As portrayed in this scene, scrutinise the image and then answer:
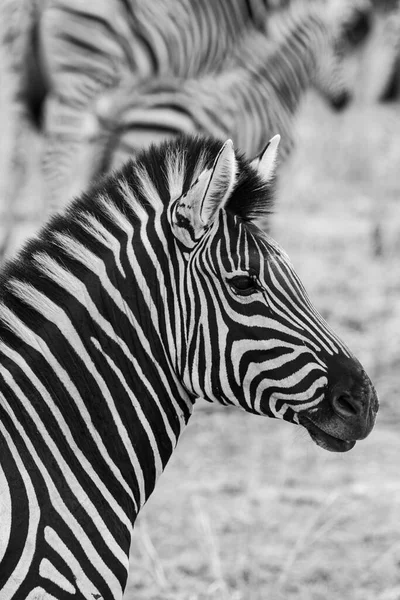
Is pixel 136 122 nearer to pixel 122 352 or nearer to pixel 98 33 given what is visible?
pixel 98 33

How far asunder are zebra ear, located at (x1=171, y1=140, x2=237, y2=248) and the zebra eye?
196 millimetres

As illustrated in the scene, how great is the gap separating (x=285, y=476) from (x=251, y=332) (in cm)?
415

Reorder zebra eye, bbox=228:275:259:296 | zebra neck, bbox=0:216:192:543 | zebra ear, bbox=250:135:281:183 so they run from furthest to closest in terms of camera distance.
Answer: zebra ear, bbox=250:135:281:183
zebra eye, bbox=228:275:259:296
zebra neck, bbox=0:216:192:543

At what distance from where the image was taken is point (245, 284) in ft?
11.1

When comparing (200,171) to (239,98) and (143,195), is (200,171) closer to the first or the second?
(143,195)

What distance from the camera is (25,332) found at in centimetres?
330

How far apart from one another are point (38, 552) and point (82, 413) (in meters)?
0.47

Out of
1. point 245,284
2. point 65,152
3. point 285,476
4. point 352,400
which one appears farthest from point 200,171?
point 65,152

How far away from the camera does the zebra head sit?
10.9 feet

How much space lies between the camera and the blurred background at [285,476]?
5938 millimetres

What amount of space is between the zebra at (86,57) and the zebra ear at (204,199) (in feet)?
18.0

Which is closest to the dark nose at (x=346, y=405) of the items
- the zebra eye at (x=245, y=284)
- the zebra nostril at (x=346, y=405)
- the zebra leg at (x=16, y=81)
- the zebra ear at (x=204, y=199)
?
the zebra nostril at (x=346, y=405)

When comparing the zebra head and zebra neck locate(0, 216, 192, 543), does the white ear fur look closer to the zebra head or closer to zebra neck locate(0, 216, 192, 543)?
the zebra head

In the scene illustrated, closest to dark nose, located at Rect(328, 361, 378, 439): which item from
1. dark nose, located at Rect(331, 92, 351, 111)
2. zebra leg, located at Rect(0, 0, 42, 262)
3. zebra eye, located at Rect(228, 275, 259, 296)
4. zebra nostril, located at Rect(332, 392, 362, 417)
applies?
zebra nostril, located at Rect(332, 392, 362, 417)
